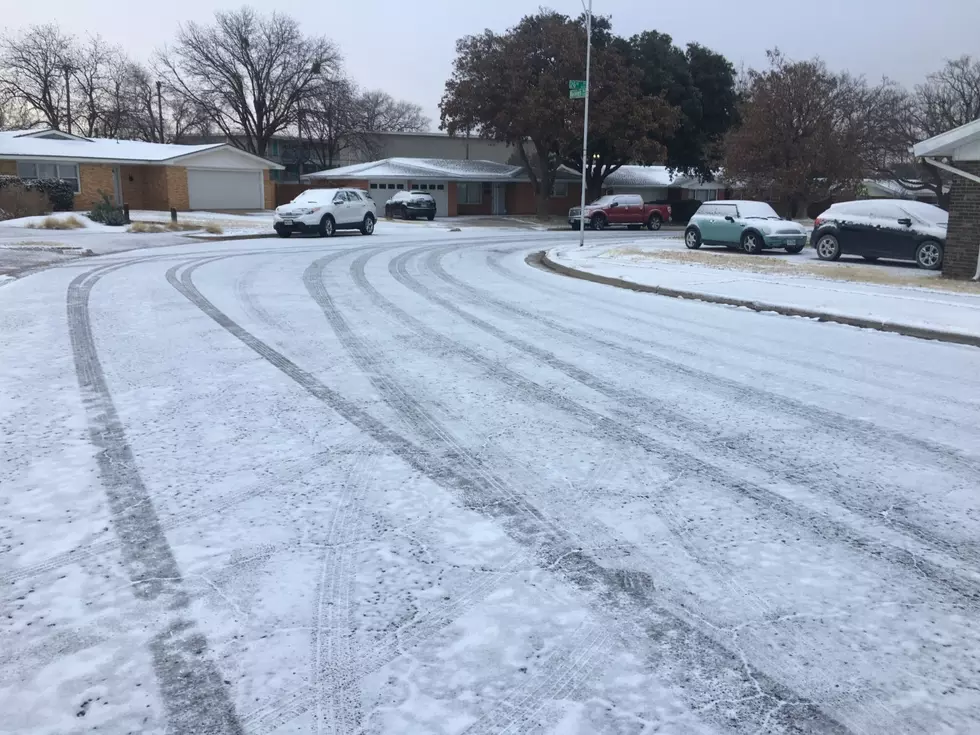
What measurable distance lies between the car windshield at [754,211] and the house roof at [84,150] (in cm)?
2927

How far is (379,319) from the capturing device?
10.5 meters

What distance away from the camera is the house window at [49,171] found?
126 feet

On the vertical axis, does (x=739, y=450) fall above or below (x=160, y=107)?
below

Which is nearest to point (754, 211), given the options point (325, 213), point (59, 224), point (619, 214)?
point (325, 213)

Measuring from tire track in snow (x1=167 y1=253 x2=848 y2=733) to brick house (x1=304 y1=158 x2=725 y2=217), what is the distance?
44879 millimetres

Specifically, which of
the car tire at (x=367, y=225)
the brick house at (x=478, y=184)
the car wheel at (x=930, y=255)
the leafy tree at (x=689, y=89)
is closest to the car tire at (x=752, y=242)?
the car wheel at (x=930, y=255)

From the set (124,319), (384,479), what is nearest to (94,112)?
(124,319)

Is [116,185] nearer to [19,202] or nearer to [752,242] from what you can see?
[19,202]

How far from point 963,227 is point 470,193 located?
39.4m

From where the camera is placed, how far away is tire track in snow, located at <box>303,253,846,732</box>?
3109 mm

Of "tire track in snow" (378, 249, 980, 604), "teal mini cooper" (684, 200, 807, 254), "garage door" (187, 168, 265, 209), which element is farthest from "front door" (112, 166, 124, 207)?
"tire track in snow" (378, 249, 980, 604)

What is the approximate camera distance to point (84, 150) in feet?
132

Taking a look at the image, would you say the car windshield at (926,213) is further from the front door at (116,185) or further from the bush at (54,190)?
the front door at (116,185)

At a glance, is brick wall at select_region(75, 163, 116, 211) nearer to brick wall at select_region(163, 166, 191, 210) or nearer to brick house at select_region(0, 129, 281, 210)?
brick house at select_region(0, 129, 281, 210)
